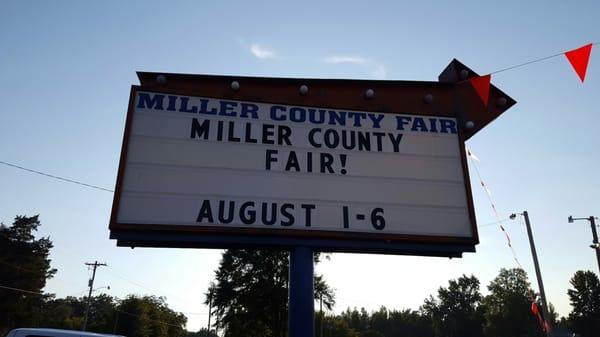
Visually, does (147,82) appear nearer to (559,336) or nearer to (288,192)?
(288,192)

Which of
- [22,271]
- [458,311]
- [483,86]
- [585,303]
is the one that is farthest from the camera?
[458,311]

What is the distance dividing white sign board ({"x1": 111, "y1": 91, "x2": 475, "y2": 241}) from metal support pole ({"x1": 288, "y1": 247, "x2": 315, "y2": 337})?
36 centimetres

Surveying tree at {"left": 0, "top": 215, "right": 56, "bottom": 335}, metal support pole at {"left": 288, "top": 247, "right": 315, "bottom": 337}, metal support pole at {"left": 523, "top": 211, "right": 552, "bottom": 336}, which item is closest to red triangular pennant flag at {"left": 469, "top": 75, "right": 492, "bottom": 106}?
metal support pole at {"left": 288, "top": 247, "right": 315, "bottom": 337}

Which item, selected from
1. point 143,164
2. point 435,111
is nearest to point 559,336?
point 435,111

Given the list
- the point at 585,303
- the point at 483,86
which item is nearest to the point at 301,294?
the point at 483,86

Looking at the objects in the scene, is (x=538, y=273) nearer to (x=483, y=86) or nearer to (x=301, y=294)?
(x=483, y=86)

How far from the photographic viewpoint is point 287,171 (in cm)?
650

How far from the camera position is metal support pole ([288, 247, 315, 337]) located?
5.78 metres

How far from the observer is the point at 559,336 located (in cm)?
1612

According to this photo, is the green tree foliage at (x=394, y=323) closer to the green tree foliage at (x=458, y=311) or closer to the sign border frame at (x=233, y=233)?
the green tree foliage at (x=458, y=311)

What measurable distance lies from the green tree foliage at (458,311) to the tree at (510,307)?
9731mm

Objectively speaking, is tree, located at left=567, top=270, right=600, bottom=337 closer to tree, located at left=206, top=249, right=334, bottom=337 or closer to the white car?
tree, located at left=206, top=249, right=334, bottom=337

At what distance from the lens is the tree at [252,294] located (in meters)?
26.6

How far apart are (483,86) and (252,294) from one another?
2248cm
